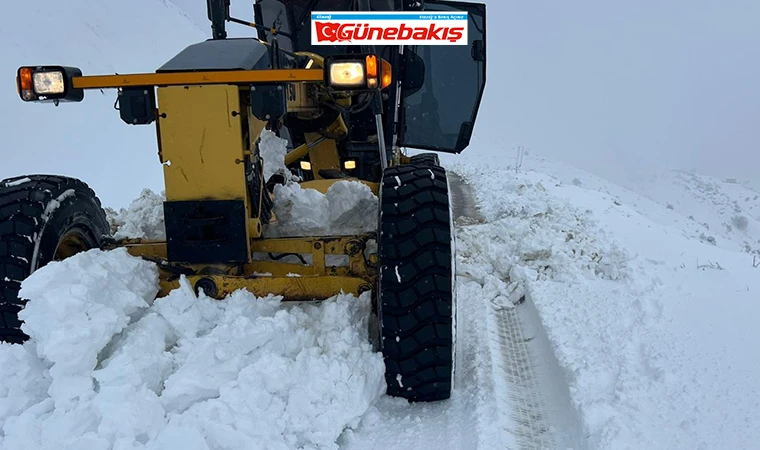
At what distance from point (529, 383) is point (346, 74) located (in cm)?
191

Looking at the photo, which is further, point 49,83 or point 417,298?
point 49,83

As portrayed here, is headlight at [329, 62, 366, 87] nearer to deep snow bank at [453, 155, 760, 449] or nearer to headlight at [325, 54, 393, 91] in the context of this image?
headlight at [325, 54, 393, 91]

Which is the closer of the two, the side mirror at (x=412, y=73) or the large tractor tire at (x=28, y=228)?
the large tractor tire at (x=28, y=228)

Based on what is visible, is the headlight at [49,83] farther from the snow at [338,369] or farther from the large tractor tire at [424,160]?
the large tractor tire at [424,160]

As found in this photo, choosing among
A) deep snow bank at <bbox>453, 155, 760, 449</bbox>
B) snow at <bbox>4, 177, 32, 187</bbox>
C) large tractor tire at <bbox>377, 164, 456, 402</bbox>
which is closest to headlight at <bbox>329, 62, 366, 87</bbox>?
large tractor tire at <bbox>377, 164, 456, 402</bbox>

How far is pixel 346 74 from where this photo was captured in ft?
8.98

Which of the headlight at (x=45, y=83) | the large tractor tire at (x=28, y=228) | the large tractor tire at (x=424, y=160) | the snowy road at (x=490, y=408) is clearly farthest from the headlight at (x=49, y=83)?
the large tractor tire at (x=424, y=160)

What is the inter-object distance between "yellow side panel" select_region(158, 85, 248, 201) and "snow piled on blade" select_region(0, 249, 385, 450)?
1.50ft

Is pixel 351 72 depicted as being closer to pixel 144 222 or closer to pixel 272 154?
pixel 272 154

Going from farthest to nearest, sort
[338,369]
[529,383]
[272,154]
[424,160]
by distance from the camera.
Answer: [424,160] → [272,154] → [529,383] → [338,369]

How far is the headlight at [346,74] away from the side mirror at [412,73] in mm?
3271

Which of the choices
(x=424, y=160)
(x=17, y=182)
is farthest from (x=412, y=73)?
(x=17, y=182)

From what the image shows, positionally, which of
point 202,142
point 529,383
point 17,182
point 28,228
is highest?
point 202,142

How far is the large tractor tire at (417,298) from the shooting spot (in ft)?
8.80
